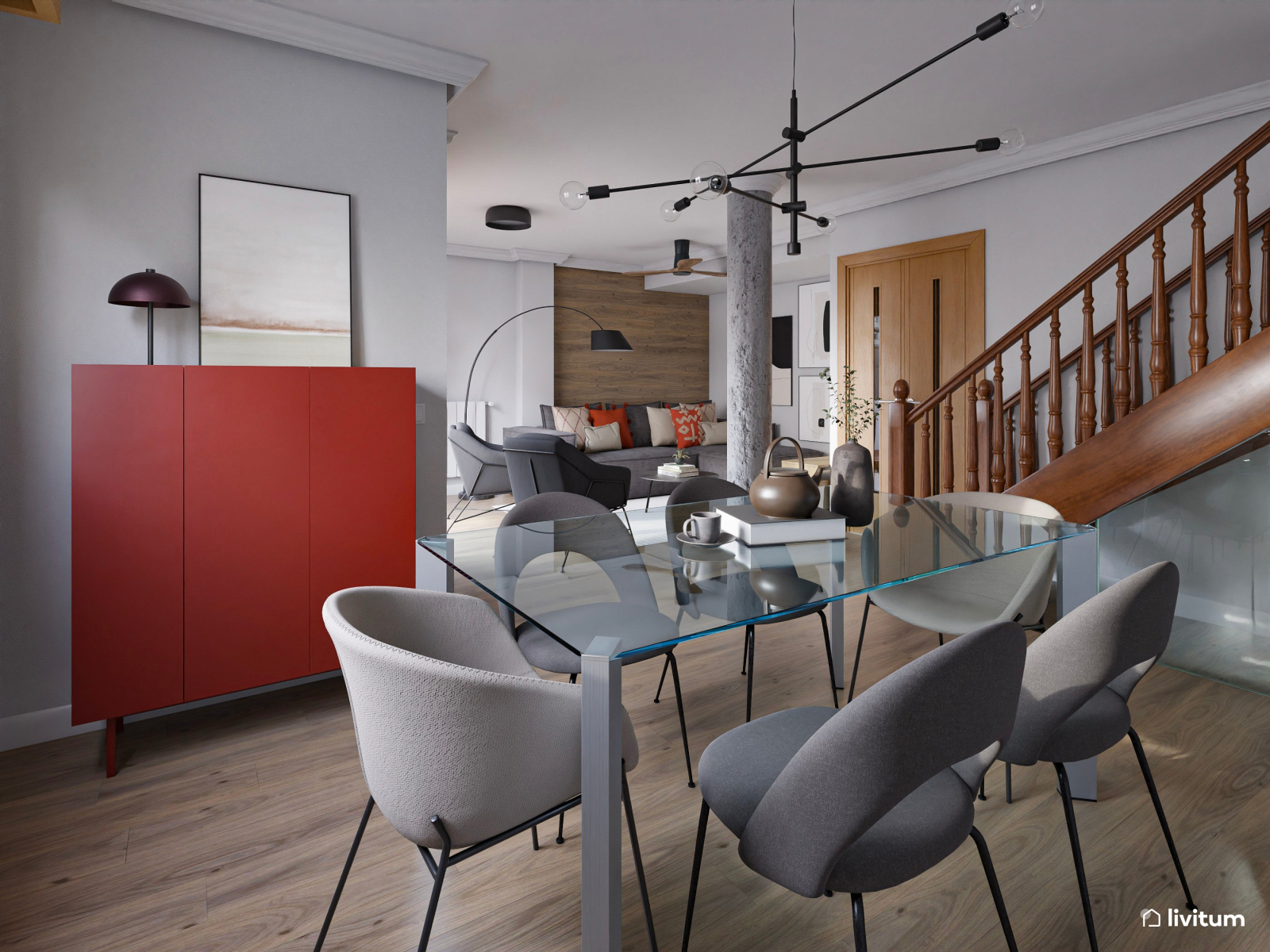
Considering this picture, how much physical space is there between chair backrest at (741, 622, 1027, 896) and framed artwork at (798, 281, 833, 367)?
26.2ft

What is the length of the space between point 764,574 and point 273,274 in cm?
239

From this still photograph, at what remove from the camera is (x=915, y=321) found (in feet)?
18.1

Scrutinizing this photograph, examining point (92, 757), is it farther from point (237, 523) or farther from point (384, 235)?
point (384, 235)

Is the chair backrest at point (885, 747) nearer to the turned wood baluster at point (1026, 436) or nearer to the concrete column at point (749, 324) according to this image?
the turned wood baluster at point (1026, 436)

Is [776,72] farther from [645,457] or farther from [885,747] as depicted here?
[645,457]

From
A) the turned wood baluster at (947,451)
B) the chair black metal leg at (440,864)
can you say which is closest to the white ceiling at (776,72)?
the turned wood baluster at (947,451)

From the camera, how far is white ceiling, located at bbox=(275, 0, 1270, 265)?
2.96 m

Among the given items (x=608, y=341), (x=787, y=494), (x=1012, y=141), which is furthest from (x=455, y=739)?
(x=608, y=341)

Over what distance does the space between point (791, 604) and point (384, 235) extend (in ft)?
8.59

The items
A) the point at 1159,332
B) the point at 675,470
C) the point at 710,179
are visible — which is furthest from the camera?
the point at 675,470

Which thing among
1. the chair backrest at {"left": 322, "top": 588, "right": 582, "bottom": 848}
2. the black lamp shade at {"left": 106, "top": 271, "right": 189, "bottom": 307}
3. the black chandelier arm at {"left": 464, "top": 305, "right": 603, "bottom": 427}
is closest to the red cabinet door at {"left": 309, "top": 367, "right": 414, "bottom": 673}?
the black lamp shade at {"left": 106, "top": 271, "right": 189, "bottom": 307}

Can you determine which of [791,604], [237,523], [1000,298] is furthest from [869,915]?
[1000,298]

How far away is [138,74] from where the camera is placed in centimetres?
266

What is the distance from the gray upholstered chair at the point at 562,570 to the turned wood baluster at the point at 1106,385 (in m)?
2.82
